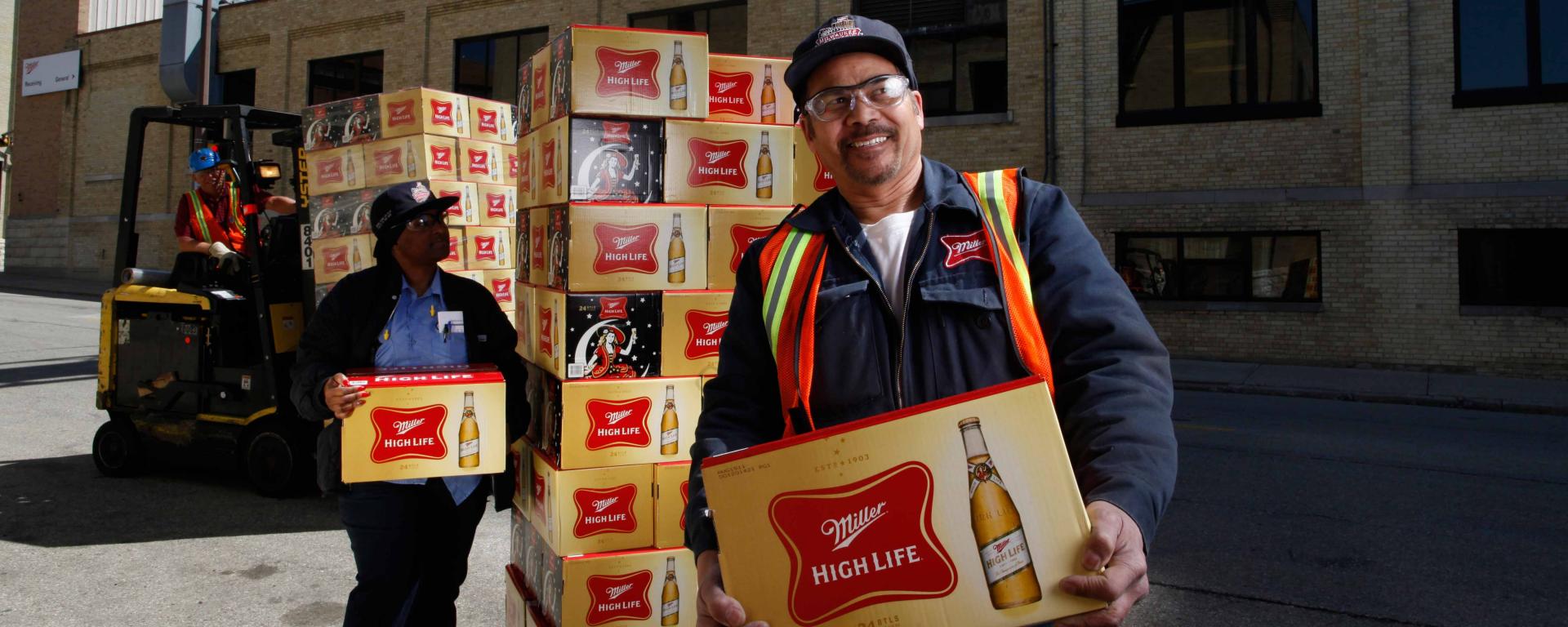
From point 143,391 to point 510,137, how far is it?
3448 millimetres

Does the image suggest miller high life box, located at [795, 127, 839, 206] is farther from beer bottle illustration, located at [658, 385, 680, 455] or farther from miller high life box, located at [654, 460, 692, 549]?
miller high life box, located at [654, 460, 692, 549]

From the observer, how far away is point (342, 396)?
3416mm

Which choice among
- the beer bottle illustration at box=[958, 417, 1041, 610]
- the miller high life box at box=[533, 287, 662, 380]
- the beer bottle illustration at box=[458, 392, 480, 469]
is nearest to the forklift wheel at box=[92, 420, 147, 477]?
the miller high life box at box=[533, 287, 662, 380]

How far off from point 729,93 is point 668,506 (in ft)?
5.80

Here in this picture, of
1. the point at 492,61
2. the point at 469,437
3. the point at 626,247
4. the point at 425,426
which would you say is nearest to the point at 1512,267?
the point at 626,247

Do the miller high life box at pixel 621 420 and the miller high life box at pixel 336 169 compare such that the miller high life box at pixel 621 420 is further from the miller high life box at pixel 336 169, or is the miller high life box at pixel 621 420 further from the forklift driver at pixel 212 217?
the forklift driver at pixel 212 217

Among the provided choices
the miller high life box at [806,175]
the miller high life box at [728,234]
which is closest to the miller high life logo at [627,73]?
the miller high life box at [728,234]

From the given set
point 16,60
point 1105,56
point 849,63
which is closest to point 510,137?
point 849,63

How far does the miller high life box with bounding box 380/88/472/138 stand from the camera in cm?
752

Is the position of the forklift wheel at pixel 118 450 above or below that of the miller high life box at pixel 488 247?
below

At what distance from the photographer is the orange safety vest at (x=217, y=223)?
748 centimetres

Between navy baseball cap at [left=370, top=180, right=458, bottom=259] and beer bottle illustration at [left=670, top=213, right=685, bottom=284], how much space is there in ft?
2.96

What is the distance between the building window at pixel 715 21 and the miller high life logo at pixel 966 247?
66.5 feet

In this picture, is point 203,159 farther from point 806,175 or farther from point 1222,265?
point 1222,265
